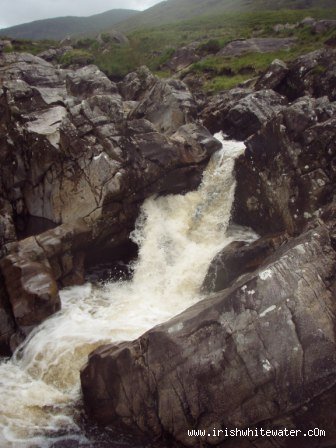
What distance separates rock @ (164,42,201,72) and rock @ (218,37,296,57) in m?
4.85

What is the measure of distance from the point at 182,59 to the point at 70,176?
55423 mm

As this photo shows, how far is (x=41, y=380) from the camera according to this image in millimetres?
18719

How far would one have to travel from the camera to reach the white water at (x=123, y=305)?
1681 centimetres

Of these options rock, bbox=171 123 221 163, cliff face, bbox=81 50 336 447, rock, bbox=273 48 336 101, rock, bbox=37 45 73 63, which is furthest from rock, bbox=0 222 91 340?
rock, bbox=37 45 73 63

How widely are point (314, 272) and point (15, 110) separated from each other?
2246 cm

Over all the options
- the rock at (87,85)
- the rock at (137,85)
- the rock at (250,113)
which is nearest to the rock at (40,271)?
the rock at (250,113)

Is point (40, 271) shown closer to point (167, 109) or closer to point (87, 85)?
point (167, 109)

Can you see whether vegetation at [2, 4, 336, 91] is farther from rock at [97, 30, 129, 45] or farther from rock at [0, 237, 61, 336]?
→ rock at [0, 237, 61, 336]

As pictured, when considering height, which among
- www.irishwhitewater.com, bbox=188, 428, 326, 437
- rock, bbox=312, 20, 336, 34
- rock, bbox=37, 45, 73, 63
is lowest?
www.irishwhitewater.com, bbox=188, 428, 326, 437

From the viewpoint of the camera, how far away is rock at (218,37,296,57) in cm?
7112

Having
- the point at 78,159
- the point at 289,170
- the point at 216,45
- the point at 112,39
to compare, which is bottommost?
the point at 289,170

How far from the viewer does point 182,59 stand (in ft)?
249

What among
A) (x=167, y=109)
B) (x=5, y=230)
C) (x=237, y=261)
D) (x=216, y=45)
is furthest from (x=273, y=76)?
(x=216, y=45)

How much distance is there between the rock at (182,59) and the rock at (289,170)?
51132 mm
